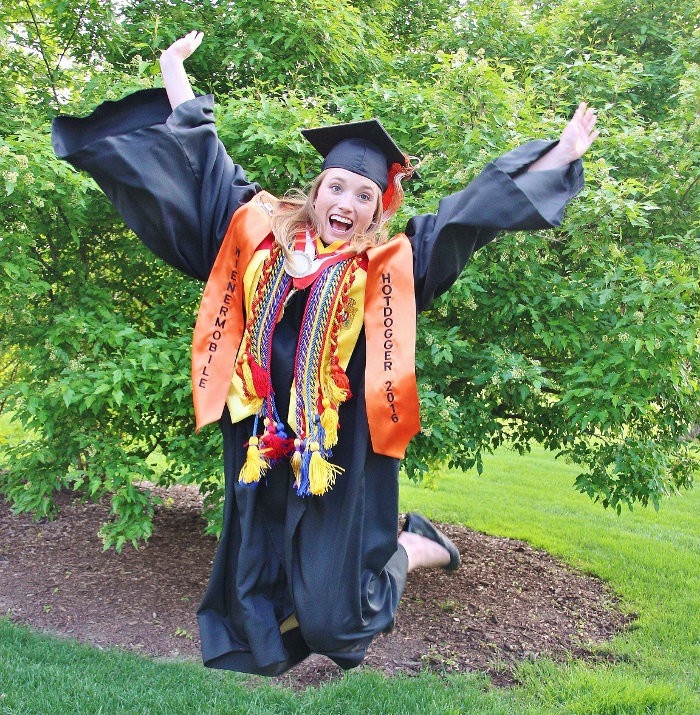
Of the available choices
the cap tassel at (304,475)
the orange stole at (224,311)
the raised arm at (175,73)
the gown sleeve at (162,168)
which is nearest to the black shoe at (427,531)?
the cap tassel at (304,475)

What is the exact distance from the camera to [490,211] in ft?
7.80

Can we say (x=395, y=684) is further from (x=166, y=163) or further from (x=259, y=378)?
(x=166, y=163)

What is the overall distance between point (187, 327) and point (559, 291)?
2.27m

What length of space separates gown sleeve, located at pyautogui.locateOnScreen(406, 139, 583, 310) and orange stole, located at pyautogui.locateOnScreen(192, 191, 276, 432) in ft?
1.92

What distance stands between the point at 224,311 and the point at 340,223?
0.53 metres

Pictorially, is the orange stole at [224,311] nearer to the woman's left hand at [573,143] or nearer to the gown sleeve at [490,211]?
the gown sleeve at [490,211]

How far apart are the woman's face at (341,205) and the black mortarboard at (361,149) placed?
0.04 meters

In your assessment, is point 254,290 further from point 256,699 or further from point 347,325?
point 256,699

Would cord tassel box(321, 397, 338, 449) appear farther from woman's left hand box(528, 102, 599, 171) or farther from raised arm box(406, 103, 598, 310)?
woman's left hand box(528, 102, 599, 171)

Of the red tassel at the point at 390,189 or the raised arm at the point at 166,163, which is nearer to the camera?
the raised arm at the point at 166,163

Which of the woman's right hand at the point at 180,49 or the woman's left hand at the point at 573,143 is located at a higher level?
the woman's right hand at the point at 180,49

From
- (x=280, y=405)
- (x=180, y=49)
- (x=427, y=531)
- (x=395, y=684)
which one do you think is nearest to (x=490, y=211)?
(x=280, y=405)

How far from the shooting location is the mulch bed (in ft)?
15.0

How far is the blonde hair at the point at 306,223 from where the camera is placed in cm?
262
